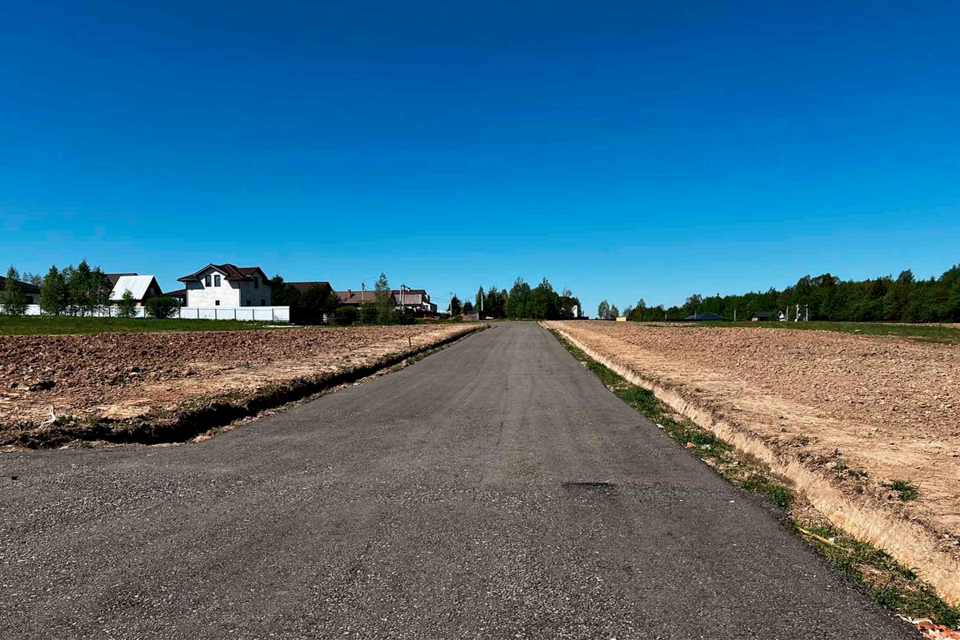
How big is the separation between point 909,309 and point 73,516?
470ft

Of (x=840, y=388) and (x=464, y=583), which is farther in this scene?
(x=840, y=388)

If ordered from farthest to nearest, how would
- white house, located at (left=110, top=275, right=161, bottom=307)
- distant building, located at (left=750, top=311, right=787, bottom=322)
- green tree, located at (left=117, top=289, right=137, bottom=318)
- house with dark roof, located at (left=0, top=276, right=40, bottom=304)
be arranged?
1. distant building, located at (left=750, top=311, right=787, bottom=322)
2. white house, located at (left=110, top=275, right=161, bottom=307)
3. house with dark roof, located at (left=0, top=276, right=40, bottom=304)
4. green tree, located at (left=117, top=289, right=137, bottom=318)

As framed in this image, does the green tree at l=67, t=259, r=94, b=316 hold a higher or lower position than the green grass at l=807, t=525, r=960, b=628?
higher

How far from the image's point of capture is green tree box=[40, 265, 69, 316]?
2692 inches

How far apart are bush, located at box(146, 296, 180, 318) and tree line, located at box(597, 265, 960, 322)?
434 feet

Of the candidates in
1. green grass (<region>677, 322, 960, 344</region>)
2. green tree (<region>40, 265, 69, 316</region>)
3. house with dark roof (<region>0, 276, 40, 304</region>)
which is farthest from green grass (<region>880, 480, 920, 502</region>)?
house with dark roof (<region>0, 276, 40, 304</region>)

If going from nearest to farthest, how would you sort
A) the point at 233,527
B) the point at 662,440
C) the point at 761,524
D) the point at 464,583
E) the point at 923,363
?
the point at 464,583
the point at 233,527
the point at 761,524
the point at 662,440
the point at 923,363

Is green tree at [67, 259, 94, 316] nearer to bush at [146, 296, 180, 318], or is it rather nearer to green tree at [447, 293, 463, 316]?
bush at [146, 296, 180, 318]

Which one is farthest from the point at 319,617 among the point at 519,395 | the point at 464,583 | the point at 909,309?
the point at 909,309

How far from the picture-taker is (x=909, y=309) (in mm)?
112125

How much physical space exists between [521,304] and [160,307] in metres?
102

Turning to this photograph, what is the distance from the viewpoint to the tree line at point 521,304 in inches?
5856

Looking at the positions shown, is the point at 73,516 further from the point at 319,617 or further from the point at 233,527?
the point at 319,617

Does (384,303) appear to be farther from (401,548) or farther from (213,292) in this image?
(401,548)
